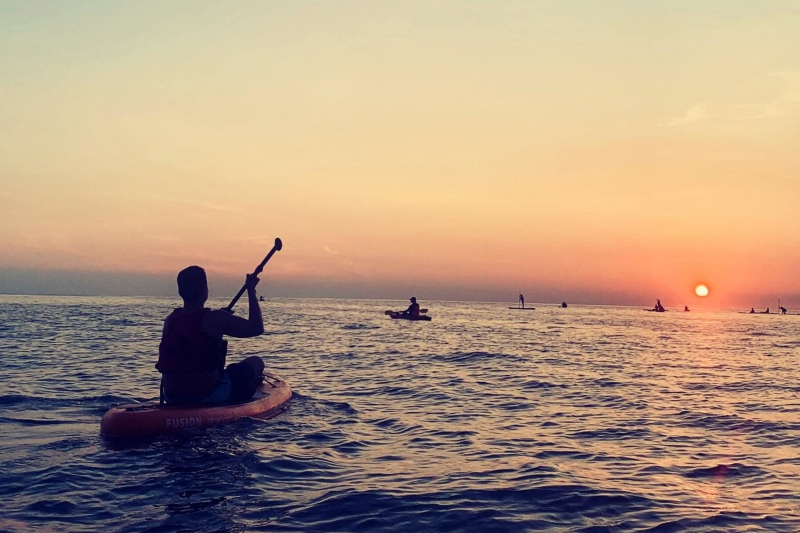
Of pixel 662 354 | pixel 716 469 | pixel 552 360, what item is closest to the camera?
pixel 716 469

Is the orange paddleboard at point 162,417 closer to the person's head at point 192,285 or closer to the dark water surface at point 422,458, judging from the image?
the dark water surface at point 422,458

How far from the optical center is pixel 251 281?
34.8ft

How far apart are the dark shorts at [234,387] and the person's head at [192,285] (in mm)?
1805

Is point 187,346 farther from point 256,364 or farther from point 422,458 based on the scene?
point 422,458

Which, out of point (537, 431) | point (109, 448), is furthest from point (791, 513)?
point (109, 448)

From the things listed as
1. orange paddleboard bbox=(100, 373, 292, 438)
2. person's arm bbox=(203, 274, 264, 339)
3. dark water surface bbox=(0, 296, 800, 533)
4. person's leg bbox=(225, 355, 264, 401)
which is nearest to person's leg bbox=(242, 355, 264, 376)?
person's leg bbox=(225, 355, 264, 401)

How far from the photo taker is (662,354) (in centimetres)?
2728

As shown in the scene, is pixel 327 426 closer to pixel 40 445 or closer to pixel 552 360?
pixel 40 445

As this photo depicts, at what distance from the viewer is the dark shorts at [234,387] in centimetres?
1045

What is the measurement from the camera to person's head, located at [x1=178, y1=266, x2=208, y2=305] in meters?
9.38

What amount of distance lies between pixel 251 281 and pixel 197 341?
4.99 feet

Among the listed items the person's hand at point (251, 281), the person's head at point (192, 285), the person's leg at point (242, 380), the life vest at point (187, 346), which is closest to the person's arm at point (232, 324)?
the life vest at point (187, 346)

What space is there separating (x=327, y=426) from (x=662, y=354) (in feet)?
67.6

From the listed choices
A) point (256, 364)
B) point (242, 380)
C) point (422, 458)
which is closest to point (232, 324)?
point (242, 380)
